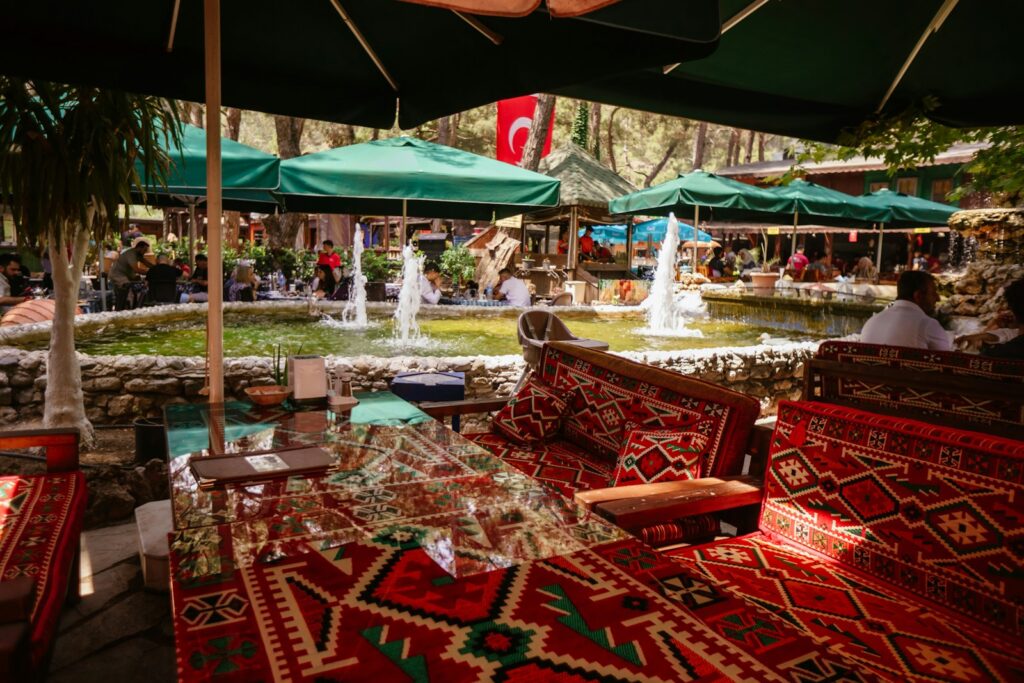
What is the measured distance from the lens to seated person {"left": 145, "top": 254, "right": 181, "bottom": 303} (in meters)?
9.91

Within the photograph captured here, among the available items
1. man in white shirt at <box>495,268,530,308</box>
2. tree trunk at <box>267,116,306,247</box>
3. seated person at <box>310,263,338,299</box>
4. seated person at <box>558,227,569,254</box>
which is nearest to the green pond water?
man in white shirt at <box>495,268,530,308</box>

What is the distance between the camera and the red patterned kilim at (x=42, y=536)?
6.05ft

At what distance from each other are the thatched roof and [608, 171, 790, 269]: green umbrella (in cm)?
416

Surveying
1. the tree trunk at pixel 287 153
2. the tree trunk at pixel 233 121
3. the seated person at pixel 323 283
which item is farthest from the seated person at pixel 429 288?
the tree trunk at pixel 233 121

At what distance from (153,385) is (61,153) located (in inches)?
73.3

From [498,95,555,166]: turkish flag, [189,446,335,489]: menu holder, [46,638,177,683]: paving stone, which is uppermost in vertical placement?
[498,95,555,166]: turkish flag

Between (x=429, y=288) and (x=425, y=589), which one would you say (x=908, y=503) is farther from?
(x=429, y=288)

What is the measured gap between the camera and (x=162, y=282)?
9977 mm

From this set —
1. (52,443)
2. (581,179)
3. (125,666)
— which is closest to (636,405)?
(125,666)

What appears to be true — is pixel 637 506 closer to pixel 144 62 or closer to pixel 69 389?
pixel 144 62

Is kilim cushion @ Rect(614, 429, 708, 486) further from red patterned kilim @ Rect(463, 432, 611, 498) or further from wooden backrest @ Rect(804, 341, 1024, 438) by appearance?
wooden backrest @ Rect(804, 341, 1024, 438)

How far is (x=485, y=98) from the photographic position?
10.1 feet

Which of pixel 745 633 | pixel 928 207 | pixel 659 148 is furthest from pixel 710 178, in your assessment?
pixel 659 148

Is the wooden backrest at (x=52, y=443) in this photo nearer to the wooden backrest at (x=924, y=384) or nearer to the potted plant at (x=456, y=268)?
the wooden backrest at (x=924, y=384)
